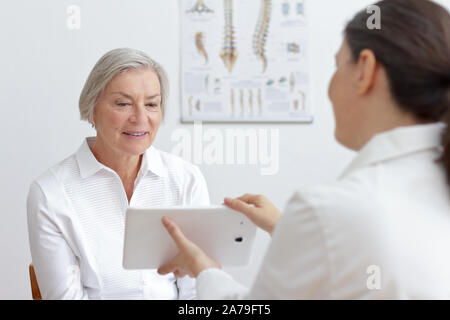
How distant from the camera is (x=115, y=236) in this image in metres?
1.63

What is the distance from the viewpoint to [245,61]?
2.80 meters

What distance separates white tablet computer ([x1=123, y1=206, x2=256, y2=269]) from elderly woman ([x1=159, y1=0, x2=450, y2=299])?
340mm

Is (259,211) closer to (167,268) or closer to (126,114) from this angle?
(167,268)

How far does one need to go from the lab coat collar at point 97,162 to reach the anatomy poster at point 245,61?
0.99 m

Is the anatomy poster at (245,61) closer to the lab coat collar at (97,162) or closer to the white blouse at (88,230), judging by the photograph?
the lab coat collar at (97,162)

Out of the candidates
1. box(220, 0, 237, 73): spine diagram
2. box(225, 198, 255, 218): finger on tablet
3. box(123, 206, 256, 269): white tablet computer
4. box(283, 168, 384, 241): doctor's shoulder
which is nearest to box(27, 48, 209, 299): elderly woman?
box(123, 206, 256, 269): white tablet computer

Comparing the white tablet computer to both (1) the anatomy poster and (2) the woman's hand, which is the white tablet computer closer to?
(2) the woman's hand

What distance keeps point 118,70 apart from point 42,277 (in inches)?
26.7

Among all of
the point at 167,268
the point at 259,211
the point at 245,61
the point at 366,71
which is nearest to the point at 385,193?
the point at 366,71

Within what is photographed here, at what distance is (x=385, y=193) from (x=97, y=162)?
1087mm
